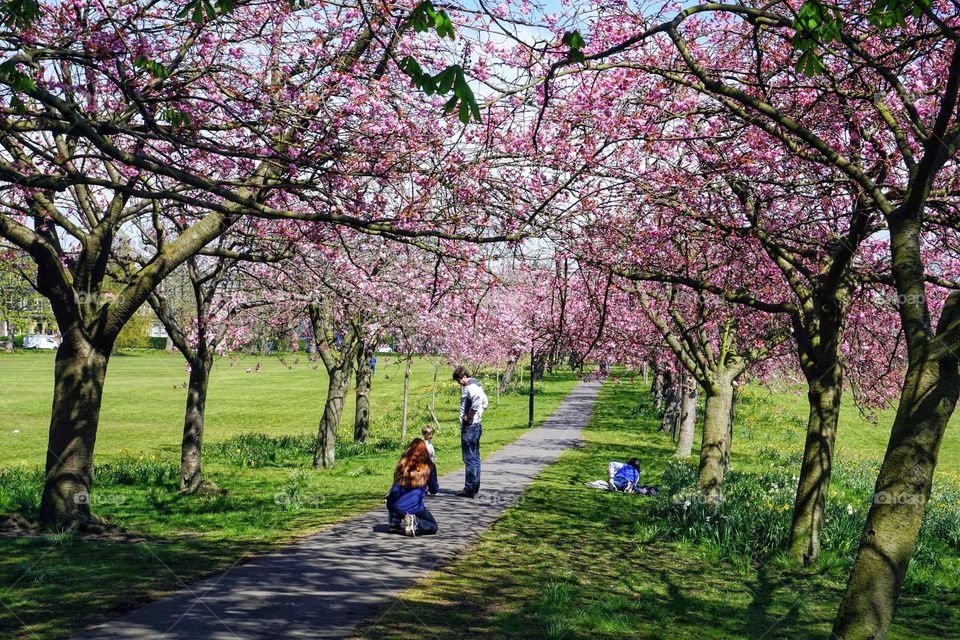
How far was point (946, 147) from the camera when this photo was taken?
5539mm

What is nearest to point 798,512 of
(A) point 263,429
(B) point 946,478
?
(B) point 946,478

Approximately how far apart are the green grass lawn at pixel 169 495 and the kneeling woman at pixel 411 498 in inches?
48.1

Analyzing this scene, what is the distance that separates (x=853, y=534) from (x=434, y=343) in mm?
17966

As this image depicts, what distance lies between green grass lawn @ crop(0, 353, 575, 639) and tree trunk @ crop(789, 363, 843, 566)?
20.1ft

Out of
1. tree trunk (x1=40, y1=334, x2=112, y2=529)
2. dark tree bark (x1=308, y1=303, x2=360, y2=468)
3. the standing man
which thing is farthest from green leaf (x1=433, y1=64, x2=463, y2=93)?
dark tree bark (x1=308, y1=303, x2=360, y2=468)

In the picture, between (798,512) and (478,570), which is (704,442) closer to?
(798,512)

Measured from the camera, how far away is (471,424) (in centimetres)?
1298

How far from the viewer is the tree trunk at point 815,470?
9.59 meters

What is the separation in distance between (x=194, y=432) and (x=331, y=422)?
4.46 meters

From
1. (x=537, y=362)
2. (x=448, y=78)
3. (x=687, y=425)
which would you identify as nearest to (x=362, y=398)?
(x=687, y=425)

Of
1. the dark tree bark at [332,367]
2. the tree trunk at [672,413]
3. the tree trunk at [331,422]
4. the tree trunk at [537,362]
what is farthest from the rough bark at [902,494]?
the tree trunk at [672,413]

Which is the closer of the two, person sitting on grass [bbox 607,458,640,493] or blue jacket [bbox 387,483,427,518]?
blue jacket [bbox 387,483,427,518]

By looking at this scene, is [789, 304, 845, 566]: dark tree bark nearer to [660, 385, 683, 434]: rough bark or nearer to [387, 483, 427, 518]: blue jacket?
[387, 483, 427, 518]: blue jacket

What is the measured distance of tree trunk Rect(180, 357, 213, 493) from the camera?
1380 cm
